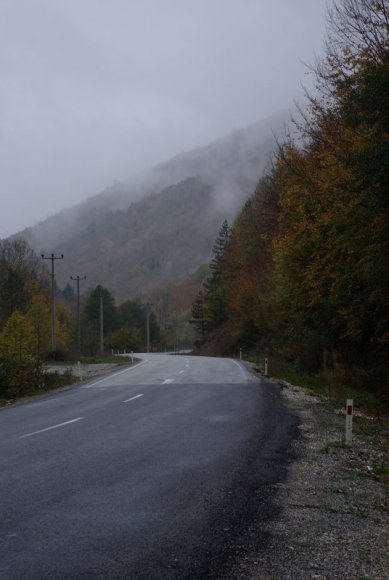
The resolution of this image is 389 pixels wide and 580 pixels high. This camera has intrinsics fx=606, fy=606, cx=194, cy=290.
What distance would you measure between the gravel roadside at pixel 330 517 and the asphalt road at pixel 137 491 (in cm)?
23

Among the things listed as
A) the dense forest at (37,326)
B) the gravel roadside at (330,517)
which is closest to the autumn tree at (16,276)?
the dense forest at (37,326)

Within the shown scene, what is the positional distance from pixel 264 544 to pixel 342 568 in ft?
2.60

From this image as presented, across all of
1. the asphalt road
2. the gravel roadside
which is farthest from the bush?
the gravel roadside

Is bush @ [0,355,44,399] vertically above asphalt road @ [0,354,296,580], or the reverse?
bush @ [0,355,44,399]

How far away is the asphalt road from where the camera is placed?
16.4 ft

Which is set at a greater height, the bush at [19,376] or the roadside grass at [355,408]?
the bush at [19,376]

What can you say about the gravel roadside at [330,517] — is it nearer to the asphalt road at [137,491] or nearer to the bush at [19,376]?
the asphalt road at [137,491]

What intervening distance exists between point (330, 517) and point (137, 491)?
2.32m

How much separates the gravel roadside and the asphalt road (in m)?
0.23

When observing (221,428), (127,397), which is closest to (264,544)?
(221,428)

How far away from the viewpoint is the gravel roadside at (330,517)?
4938mm

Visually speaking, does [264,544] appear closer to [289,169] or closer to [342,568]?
[342,568]

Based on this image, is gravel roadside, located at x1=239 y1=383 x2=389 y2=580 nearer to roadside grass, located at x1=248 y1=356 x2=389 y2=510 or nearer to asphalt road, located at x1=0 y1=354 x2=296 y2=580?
roadside grass, located at x1=248 y1=356 x2=389 y2=510

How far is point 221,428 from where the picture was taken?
13062 mm
